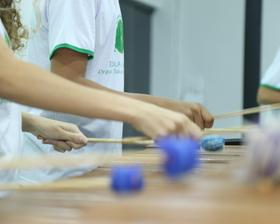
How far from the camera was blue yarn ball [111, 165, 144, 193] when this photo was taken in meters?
0.61

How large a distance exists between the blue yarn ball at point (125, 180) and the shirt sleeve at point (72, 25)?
0.69 meters

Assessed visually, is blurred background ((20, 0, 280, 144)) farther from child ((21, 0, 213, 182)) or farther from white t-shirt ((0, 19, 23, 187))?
white t-shirt ((0, 19, 23, 187))

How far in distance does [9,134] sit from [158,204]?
66cm

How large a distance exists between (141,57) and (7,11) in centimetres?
271

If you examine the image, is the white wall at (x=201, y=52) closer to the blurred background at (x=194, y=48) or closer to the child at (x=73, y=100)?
the blurred background at (x=194, y=48)

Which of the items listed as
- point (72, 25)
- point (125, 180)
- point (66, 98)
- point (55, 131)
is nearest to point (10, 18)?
point (72, 25)

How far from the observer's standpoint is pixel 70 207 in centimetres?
57

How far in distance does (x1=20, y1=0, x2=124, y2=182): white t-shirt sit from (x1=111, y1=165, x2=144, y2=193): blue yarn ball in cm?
62

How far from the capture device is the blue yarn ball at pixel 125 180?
0.61m

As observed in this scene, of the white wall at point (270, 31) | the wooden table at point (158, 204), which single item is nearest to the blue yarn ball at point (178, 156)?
the wooden table at point (158, 204)

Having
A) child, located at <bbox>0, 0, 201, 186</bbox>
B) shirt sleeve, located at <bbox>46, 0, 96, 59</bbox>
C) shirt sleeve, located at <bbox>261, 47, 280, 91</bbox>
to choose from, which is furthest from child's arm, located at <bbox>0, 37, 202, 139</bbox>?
shirt sleeve, located at <bbox>261, 47, 280, 91</bbox>

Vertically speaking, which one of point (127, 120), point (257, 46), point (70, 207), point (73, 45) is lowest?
point (70, 207)

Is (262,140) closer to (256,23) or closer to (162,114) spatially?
(162,114)

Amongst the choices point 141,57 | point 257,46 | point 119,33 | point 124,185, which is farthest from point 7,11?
point 141,57
